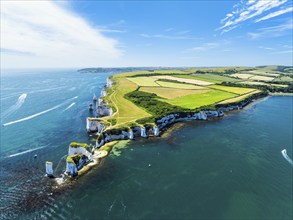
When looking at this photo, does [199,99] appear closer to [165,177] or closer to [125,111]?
[125,111]

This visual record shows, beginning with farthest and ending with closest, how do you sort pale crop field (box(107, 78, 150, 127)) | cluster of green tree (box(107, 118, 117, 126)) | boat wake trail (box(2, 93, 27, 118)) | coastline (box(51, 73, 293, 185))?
boat wake trail (box(2, 93, 27, 118)), pale crop field (box(107, 78, 150, 127)), cluster of green tree (box(107, 118, 117, 126)), coastline (box(51, 73, 293, 185))

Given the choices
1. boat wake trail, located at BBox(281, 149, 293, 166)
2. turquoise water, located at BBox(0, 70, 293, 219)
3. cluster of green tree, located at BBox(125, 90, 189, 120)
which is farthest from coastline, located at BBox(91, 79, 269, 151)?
boat wake trail, located at BBox(281, 149, 293, 166)

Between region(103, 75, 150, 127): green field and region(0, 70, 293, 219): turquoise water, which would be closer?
region(0, 70, 293, 219): turquoise water

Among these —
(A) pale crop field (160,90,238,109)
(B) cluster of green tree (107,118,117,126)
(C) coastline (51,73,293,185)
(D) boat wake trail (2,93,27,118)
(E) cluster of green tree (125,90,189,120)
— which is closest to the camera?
(C) coastline (51,73,293,185)

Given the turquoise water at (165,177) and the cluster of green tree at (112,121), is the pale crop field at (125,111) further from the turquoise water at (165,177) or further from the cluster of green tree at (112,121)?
the turquoise water at (165,177)

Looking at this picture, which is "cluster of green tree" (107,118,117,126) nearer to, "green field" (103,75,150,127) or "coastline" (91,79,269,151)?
"green field" (103,75,150,127)

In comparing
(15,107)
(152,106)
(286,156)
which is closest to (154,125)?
(152,106)

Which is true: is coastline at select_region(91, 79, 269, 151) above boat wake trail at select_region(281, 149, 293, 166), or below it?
above
